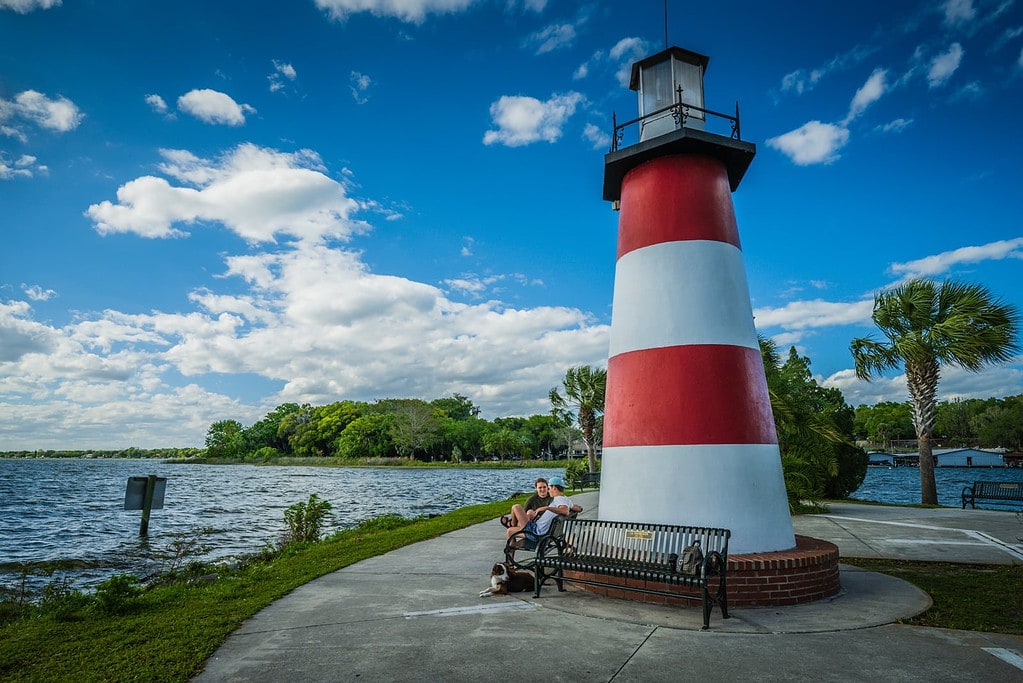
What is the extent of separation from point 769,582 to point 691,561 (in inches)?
42.9

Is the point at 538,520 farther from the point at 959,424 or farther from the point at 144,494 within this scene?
the point at 959,424

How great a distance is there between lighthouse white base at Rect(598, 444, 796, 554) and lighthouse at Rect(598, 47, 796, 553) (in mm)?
12

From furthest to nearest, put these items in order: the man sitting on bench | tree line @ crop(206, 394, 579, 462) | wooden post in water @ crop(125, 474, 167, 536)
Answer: tree line @ crop(206, 394, 579, 462) < wooden post in water @ crop(125, 474, 167, 536) < the man sitting on bench

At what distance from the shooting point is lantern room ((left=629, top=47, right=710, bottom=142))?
28.6ft

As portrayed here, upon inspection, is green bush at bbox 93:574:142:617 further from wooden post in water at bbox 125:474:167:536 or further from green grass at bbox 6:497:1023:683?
wooden post in water at bbox 125:474:167:536

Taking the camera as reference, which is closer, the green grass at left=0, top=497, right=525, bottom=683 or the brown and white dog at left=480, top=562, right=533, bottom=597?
the green grass at left=0, top=497, right=525, bottom=683

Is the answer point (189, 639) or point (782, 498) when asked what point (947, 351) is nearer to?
point (782, 498)

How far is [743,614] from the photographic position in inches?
256

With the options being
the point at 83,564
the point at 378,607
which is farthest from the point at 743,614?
the point at 83,564

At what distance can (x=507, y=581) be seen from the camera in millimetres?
7543

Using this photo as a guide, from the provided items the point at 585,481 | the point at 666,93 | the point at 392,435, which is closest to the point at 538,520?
the point at 666,93

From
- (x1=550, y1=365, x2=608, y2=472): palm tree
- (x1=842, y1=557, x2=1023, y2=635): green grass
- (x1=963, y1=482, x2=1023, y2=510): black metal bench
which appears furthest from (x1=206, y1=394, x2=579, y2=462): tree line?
(x1=842, y1=557, x2=1023, y2=635): green grass

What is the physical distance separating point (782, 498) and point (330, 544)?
9.40m

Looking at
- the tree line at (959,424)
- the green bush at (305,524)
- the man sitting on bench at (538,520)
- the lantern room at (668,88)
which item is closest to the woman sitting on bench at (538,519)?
the man sitting on bench at (538,520)
